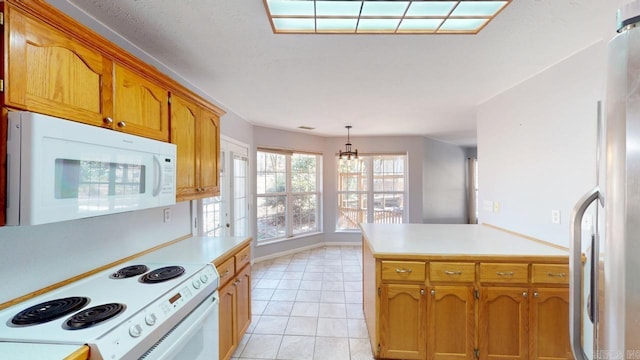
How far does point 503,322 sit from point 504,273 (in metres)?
0.36

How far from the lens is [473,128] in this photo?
15.7ft

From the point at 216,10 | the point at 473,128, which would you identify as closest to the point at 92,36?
the point at 216,10

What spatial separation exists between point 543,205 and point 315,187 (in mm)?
3926

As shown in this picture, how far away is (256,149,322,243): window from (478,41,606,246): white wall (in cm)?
328

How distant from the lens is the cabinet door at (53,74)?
3.05ft

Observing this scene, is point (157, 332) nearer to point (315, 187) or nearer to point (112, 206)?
point (112, 206)

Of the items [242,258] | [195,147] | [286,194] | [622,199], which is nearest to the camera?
[622,199]

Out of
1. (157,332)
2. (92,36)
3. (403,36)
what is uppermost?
(403,36)

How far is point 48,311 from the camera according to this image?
3.58 feet

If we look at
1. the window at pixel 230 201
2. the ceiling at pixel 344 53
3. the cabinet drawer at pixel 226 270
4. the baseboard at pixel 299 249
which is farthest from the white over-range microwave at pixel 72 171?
the baseboard at pixel 299 249

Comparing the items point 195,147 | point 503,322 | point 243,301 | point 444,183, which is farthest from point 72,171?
point 444,183

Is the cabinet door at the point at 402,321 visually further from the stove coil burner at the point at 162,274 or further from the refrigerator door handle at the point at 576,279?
the stove coil burner at the point at 162,274

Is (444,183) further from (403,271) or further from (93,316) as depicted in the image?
(93,316)

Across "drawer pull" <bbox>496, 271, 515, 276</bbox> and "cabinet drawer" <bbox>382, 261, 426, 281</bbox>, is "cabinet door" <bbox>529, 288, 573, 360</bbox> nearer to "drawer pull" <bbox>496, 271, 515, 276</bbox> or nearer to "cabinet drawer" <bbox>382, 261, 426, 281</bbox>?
"drawer pull" <bbox>496, 271, 515, 276</bbox>
